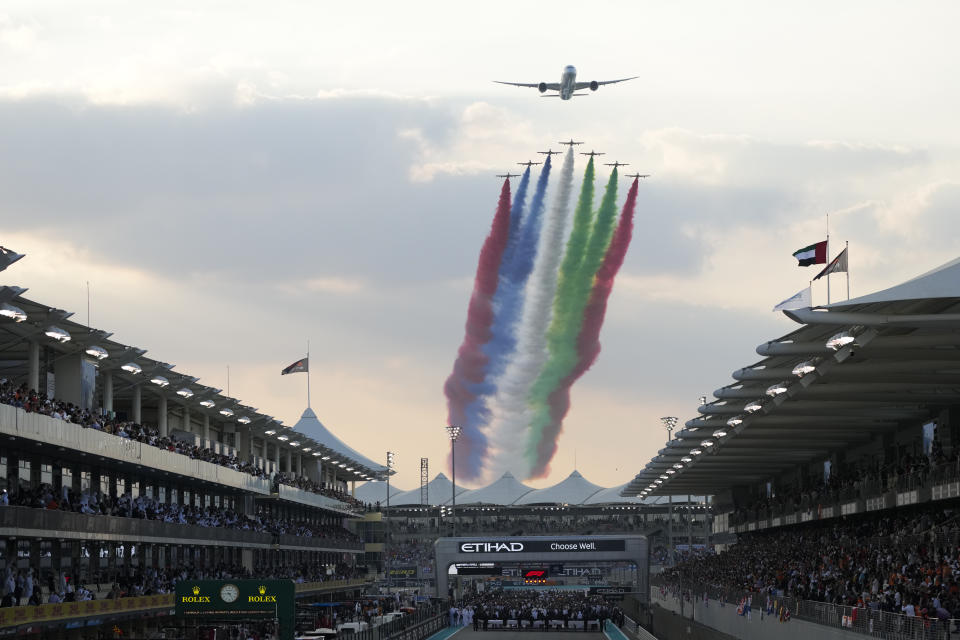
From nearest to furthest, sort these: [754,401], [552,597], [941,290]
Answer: [941,290], [754,401], [552,597]

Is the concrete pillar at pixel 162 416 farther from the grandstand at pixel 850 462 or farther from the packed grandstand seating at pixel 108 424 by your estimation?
the grandstand at pixel 850 462

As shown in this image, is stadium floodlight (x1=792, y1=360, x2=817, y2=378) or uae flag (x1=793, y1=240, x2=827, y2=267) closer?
uae flag (x1=793, y1=240, x2=827, y2=267)

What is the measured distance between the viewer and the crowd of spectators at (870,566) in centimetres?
3594

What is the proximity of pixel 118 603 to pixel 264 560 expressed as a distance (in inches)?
1684

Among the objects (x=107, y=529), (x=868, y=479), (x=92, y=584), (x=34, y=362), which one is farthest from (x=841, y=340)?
(x=92, y=584)

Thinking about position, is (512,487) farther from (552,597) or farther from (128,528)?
(128,528)

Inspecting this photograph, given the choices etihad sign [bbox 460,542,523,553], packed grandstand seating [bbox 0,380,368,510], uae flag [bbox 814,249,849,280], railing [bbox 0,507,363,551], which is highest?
uae flag [bbox 814,249,849,280]

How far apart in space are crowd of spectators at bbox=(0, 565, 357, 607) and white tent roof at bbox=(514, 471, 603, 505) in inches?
3381

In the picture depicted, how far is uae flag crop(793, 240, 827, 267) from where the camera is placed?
42062mm

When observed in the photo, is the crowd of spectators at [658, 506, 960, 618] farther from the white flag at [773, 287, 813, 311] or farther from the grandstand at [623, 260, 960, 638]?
the white flag at [773, 287, 813, 311]

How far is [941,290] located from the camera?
31.6 metres

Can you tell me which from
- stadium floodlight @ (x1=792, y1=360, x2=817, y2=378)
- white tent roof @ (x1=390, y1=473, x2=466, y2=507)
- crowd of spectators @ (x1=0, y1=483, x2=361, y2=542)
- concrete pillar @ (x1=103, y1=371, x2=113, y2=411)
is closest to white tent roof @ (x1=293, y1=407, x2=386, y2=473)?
white tent roof @ (x1=390, y1=473, x2=466, y2=507)

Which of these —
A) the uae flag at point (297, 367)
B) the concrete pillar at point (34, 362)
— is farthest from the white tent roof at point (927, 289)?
the uae flag at point (297, 367)

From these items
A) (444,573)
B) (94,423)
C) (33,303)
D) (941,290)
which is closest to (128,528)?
(94,423)
